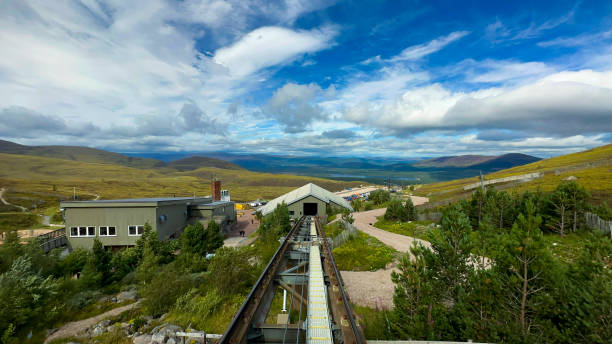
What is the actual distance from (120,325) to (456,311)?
48.3 ft

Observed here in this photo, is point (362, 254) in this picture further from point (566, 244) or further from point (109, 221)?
point (109, 221)

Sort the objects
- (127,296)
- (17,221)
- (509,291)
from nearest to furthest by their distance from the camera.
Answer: (509,291) < (127,296) < (17,221)

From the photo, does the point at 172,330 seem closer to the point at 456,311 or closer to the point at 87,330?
the point at 87,330

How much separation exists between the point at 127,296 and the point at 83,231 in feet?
54.3

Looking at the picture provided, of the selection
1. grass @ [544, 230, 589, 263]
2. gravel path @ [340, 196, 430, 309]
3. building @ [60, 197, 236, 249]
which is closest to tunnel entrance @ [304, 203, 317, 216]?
building @ [60, 197, 236, 249]

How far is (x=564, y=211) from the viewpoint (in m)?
23.4

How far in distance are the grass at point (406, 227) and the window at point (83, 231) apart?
116 ft

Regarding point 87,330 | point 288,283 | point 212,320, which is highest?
point 288,283

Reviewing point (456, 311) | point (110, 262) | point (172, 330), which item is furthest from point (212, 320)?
point (110, 262)

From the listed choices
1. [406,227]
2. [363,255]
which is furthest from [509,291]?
[406,227]

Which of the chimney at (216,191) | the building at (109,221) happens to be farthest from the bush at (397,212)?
the chimney at (216,191)

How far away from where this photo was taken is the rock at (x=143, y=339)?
10.2 metres

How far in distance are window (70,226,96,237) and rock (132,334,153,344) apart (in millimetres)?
24859

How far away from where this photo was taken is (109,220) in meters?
29.0
